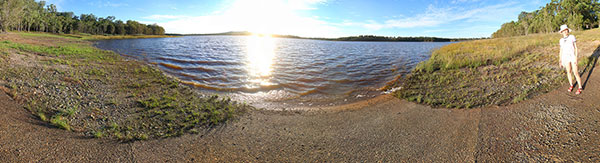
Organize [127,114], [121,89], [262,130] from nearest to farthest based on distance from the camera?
[262,130], [127,114], [121,89]

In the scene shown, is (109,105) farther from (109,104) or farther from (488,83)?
(488,83)

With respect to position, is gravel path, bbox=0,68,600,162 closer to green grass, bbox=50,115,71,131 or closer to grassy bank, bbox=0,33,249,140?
green grass, bbox=50,115,71,131

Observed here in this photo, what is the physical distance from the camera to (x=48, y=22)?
83938 mm

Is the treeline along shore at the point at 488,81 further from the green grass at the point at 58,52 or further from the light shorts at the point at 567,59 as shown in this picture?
the green grass at the point at 58,52

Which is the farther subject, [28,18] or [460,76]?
[28,18]

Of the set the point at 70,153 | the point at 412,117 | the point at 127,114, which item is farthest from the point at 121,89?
the point at 412,117

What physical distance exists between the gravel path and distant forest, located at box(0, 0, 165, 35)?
64440 millimetres

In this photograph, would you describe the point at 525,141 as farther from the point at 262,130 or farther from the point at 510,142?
the point at 262,130

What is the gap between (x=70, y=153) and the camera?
13.2 ft

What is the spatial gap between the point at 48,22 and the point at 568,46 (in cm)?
13142

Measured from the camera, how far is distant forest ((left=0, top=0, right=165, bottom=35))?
44.1 m

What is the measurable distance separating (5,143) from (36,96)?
334cm

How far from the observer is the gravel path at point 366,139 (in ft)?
13.3

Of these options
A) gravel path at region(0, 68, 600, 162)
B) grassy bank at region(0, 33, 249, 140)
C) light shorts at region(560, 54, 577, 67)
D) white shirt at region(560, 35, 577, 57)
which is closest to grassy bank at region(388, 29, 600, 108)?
light shorts at region(560, 54, 577, 67)
